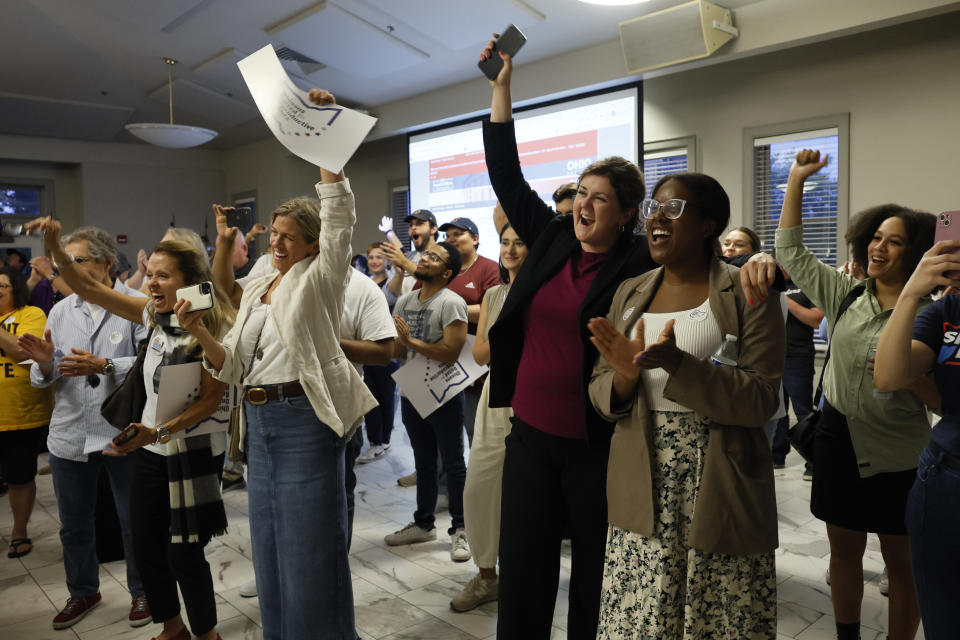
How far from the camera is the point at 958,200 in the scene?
505 cm

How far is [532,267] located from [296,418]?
2.76ft

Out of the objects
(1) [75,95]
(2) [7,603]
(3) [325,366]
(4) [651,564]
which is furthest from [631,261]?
(1) [75,95]

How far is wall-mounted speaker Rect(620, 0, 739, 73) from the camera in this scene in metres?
5.30

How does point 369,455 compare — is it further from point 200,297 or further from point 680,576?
point 680,576

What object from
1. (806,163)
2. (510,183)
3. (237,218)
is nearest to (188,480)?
(237,218)

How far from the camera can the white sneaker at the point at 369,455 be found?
513cm

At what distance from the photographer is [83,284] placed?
253cm

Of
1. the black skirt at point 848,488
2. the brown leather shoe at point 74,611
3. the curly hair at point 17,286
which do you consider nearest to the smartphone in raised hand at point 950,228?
the black skirt at point 848,488

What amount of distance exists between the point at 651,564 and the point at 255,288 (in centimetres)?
144

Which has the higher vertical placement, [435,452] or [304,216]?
[304,216]

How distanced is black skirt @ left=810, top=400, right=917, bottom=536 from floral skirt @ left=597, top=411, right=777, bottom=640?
889mm

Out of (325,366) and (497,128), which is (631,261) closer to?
(497,128)

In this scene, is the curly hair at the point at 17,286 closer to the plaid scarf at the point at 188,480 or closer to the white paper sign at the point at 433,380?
the plaid scarf at the point at 188,480

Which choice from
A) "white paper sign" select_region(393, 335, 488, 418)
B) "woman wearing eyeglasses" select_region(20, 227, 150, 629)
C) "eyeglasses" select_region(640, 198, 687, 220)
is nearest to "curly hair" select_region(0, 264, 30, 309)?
"woman wearing eyeglasses" select_region(20, 227, 150, 629)
